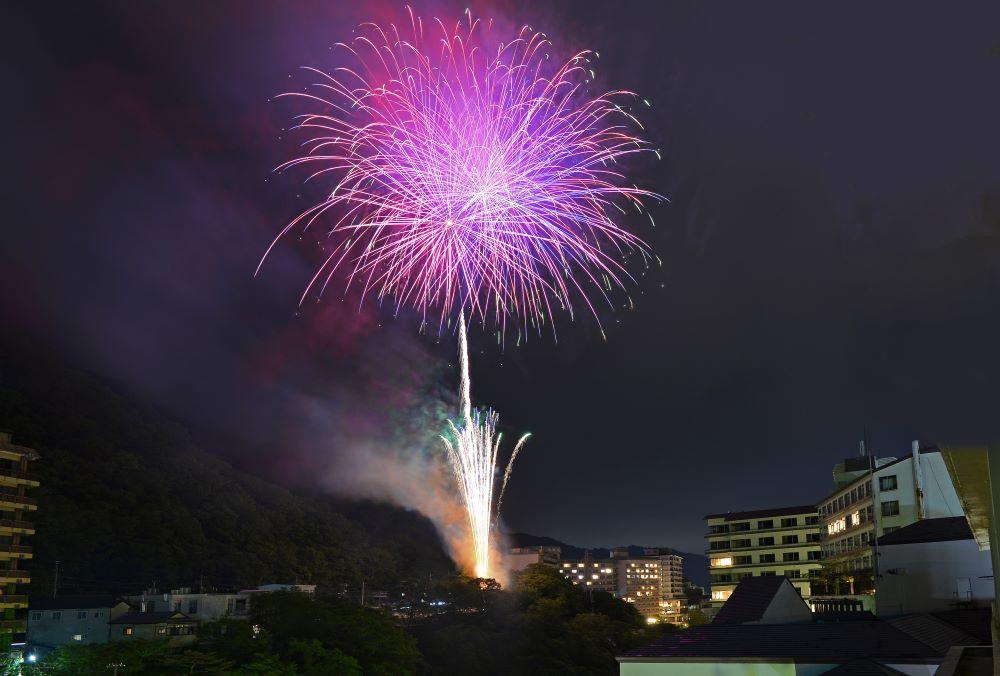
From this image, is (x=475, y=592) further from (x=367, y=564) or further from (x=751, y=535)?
(x=751, y=535)

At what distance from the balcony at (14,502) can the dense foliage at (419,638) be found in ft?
42.3

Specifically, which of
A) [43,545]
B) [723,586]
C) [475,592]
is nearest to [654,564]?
[723,586]

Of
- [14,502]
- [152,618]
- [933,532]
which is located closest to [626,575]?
[933,532]

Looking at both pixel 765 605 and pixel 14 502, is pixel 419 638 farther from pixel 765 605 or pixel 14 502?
pixel 765 605

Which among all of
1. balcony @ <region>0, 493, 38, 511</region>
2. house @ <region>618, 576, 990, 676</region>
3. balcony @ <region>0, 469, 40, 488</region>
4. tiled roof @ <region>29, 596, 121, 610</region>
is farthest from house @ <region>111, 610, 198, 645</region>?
house @ <region>618, 576, 990, 676</region>

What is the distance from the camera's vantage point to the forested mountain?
50938 mm

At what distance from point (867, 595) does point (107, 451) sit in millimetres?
54931

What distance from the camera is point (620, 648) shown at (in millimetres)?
48219

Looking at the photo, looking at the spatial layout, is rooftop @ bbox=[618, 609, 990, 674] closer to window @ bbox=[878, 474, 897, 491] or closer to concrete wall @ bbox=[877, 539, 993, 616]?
concrete wall @ bbox=[877, 539, 993, 616]

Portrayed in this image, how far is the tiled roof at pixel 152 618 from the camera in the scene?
3591 centimetres

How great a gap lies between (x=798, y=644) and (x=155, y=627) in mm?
27695

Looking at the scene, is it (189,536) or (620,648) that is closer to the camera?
(620,648)

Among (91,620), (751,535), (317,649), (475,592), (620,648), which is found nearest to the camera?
(317,649)

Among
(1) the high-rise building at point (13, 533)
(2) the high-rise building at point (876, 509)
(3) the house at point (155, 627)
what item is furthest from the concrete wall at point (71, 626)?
(2) the high-rise building at point (876, 509)
